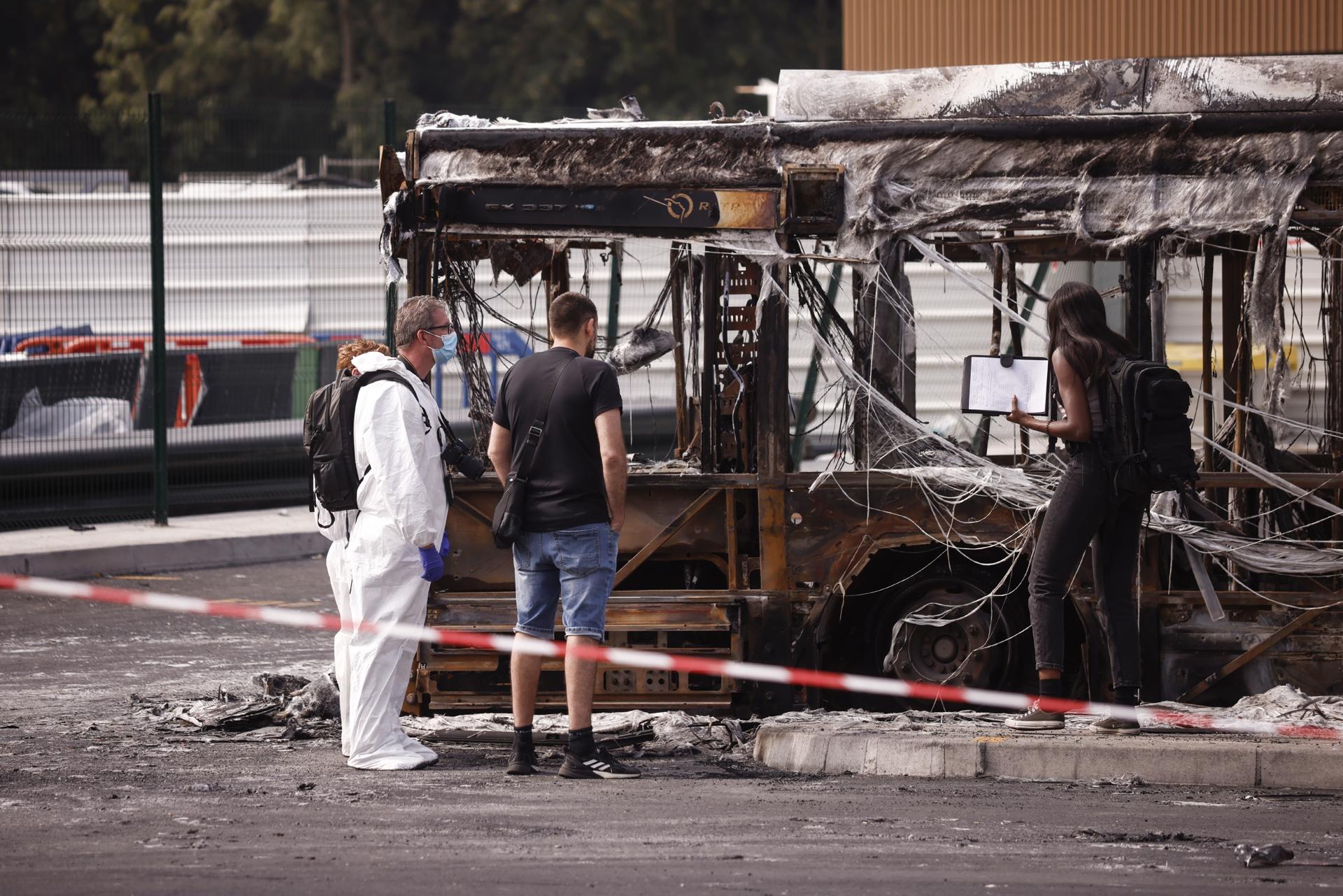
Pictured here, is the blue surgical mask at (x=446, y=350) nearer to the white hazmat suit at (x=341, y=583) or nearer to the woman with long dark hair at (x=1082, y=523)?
the white hazmat suit at (x=341, y=583)

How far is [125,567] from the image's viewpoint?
13.1m

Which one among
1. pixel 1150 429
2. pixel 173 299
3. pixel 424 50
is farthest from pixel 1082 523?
pixel 424 50

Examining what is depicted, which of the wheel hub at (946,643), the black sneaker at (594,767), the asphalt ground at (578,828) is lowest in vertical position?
the asphalt ground at (578,828)

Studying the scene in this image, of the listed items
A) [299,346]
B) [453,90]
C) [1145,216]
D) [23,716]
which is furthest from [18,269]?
[453,90]

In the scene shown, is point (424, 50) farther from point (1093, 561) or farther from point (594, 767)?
point (594, 767)

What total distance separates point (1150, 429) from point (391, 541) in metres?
2.82

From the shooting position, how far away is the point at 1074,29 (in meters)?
15.6

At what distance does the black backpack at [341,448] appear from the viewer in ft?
22.5

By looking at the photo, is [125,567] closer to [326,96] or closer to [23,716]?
[23,716]

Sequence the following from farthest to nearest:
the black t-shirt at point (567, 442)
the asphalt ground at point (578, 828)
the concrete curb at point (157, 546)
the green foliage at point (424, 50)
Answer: the green foliage at point (424, 50), the concrete curb at point (157, 546), the black t-shirt at point (567, 442), the asphalt ground at point (578, 828)

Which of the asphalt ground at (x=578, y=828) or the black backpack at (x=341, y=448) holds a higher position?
the black backpack at (x=341, y=448)

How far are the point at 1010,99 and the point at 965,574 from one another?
2019 mm

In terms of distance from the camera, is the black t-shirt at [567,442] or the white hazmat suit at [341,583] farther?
the white hazmat suit at [341,583]

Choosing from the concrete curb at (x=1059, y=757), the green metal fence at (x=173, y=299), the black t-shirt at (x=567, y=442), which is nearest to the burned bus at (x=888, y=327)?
the concrete curb at (x=1059, y=757)
